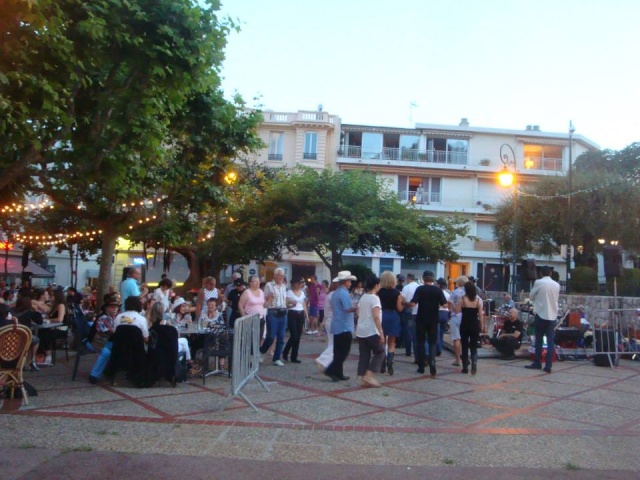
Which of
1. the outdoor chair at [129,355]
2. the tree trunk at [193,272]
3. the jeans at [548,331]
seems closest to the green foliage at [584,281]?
the tree trunk at [193,272]

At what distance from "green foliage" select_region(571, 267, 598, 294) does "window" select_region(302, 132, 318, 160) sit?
17.9 metres

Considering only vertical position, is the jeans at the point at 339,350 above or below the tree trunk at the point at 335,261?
below

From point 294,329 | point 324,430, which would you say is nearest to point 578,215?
point 294,329

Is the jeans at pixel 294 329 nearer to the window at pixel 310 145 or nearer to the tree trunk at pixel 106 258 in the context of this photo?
the tree trunk at pixel 106 258

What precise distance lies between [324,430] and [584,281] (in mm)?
29481

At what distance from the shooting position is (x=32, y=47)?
800 centimetres

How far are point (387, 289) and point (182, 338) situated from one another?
3558mm

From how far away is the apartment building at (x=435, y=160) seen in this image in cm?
4119

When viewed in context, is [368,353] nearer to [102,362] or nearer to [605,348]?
[102,362]

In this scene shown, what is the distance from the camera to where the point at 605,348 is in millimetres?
12484

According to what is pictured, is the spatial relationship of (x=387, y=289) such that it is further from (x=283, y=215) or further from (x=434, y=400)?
(x=283, y=215)

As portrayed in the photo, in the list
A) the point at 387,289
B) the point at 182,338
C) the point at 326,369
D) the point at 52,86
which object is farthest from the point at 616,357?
the point at 52,86

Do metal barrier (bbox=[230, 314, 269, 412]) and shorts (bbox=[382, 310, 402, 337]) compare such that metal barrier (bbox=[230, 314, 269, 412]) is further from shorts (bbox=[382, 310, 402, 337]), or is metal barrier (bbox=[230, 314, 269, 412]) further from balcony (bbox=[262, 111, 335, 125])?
balcony (bbox=[262, 111, 335, 125])

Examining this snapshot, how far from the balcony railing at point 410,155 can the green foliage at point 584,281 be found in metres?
12.7
